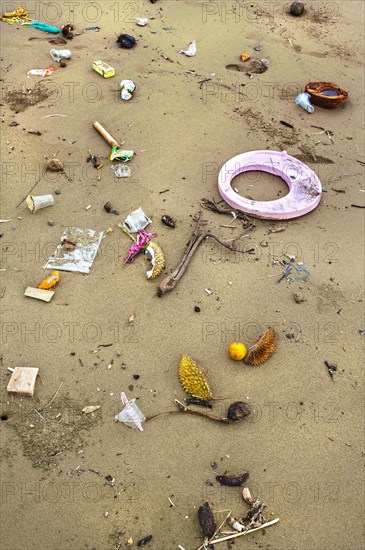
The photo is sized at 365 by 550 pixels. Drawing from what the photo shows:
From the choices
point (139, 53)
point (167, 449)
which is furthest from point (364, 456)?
point (139, 53)

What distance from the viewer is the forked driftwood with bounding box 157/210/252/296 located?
427cm

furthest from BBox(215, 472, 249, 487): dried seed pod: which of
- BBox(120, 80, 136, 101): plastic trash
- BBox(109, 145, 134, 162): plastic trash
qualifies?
BBox(120, 80, 136, 101): plastic trash

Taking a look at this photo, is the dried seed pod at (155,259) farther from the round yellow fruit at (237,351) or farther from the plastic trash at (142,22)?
the plastic trash at (142,22)

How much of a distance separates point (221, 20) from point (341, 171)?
13.2 ft

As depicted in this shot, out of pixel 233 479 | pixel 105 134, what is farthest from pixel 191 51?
pixel 233 479

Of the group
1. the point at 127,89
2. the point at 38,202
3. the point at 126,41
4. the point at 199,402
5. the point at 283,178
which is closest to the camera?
the point at 199,402

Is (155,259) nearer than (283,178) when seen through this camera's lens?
Yes

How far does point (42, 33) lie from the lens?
7.49 meters

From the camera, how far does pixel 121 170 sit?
5480 millimetres

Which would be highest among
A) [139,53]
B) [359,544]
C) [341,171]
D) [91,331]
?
[139,53]

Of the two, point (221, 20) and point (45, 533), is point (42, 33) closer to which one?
point (221, 20)

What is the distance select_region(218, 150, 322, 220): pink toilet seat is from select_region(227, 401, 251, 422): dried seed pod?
2.15 meters

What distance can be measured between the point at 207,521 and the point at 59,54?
6.37 meters

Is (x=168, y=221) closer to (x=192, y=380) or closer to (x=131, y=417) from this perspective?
(x=192, y=380)
